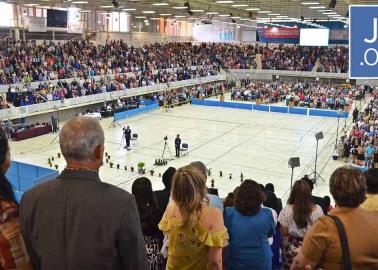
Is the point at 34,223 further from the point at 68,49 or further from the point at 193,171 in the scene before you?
the point at 68,49

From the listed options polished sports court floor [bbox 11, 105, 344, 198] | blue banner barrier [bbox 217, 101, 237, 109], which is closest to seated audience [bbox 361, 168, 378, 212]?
polished sports court floor [bbox 11, 105, 344, 198]

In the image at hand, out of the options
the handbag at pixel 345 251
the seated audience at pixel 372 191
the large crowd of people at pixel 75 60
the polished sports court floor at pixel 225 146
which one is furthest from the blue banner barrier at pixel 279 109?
the handbag at pixel 345 251

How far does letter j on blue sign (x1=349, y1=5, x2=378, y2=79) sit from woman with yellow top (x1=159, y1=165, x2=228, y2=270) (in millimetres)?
1904

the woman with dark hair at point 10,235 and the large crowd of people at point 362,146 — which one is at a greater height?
the woman with dark hair at point 10,235

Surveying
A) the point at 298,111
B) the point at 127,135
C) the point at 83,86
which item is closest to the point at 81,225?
the point at 127,135

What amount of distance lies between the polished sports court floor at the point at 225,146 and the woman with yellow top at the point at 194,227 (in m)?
11.9

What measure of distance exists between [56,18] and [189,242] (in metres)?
34.5

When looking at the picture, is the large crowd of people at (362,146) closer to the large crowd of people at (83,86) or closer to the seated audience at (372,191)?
the seated audience at (372,191)

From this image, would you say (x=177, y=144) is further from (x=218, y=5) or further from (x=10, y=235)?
(x=218, y=5)

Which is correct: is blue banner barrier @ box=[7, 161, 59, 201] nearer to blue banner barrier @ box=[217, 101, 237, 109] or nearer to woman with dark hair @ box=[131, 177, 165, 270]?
woman with dark hair @ box=[131, 177, 165, 270]

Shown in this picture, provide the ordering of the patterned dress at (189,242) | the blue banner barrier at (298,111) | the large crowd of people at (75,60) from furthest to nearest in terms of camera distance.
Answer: the blue banner barrier at (298,111), the large crowd of people at (75,60), the patterned dress at (189,242)

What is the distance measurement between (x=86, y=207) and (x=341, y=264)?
1515mm

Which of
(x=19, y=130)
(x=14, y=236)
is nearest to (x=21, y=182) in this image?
(x=19, y=130)

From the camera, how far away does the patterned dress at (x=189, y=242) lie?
308cm
